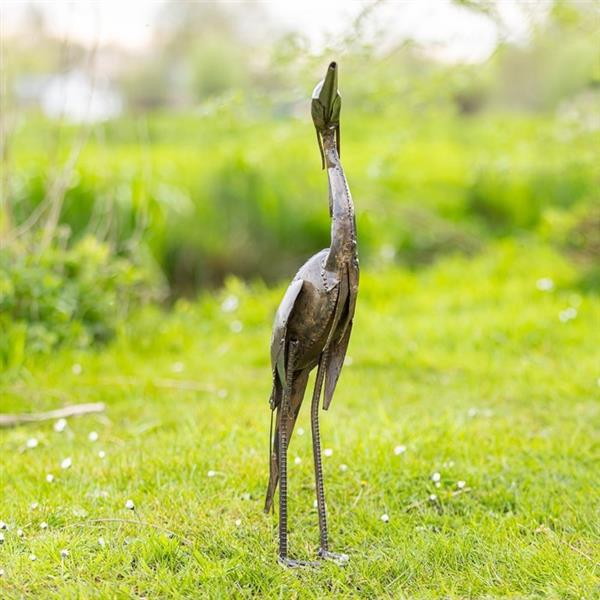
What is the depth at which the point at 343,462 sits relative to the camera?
12.1 feet

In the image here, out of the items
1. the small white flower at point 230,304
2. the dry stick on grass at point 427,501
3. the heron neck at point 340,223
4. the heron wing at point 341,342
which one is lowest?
the dry stick on grass at point 427,501

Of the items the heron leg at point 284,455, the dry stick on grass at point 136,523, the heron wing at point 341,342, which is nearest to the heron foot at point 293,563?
the heron leg at point 284,455

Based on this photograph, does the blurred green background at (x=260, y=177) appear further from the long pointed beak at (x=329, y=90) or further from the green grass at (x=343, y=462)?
the long pointed beak at (x=329, y=90)

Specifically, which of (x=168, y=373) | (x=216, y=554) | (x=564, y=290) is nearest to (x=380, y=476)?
(x=216, y=554)

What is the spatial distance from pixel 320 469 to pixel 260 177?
5573 millimetres

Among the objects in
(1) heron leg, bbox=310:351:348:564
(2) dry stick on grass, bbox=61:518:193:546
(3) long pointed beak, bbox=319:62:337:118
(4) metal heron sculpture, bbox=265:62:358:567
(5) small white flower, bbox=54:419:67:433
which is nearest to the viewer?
(3) long pointed beak, bbox=319:62:337:118

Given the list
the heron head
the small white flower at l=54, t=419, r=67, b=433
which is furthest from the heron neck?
the small white flower at l=54, t=419, r=67, b=433

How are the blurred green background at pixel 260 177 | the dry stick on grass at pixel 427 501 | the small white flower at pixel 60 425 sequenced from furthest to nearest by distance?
the blurred green background at pixel 260 177 < the small white flower at pixel 60 425 < the dry stick on grass at pixel 427 501

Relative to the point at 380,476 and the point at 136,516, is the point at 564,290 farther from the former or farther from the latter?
the point at 136,516

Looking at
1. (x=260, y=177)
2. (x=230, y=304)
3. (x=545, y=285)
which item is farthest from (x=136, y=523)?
(x=260, y=177)

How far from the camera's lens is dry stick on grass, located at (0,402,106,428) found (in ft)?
14.4

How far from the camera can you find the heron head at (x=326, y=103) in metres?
2.57

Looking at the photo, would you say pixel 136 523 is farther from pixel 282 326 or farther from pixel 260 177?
pixel 260 177

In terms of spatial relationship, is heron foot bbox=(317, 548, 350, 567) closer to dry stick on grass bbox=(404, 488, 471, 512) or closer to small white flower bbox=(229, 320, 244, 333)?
dry stick on grass bbox=(404, 488, 471, 512)
